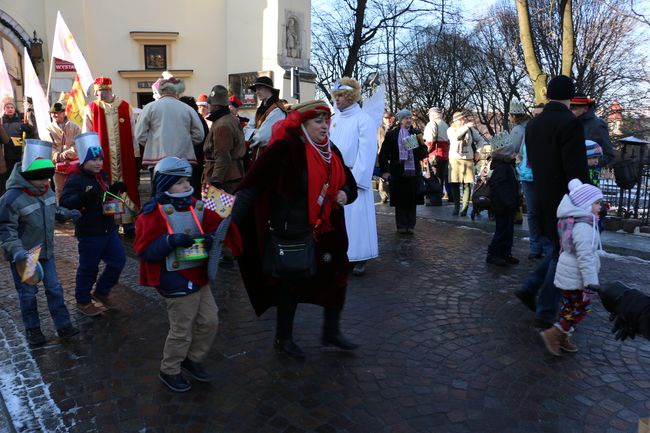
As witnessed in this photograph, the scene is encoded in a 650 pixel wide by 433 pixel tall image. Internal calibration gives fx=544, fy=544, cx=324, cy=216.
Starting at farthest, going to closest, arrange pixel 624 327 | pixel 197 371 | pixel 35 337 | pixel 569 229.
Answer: pixel 35 337 → pixel 569 229 → pixel 197 371 → pixel 624 327

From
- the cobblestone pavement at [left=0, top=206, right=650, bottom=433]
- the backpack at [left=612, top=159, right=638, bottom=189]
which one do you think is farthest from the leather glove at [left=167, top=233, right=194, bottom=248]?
the backpack at [left=612, top=159, right=638, bottom=189]

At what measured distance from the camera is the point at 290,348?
3.96m

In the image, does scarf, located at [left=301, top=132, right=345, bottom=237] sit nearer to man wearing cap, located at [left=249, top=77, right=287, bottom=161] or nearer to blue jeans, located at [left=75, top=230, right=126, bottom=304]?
blue jeans, located at [left=75, top=230, right=126, bottom=304]

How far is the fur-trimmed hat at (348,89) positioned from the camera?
18.5ft

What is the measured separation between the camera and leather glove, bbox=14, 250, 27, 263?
3855mm

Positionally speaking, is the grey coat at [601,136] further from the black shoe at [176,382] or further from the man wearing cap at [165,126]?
the black shoe at [176,382]

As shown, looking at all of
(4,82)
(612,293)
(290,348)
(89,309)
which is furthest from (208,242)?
(4,82)

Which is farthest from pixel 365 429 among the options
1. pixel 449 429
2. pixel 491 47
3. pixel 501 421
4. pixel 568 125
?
pixel 491 47

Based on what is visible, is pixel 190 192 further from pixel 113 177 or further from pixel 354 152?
pixel 113 177

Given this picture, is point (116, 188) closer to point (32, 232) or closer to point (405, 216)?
point (32, 232)

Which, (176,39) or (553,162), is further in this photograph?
(176,39)

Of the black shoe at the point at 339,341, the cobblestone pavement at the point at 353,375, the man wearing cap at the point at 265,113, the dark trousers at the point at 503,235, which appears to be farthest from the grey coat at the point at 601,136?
the black shoe at the point at 339,341

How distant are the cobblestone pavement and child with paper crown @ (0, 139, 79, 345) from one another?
0.72 ft

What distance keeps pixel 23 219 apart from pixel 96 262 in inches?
30.7
